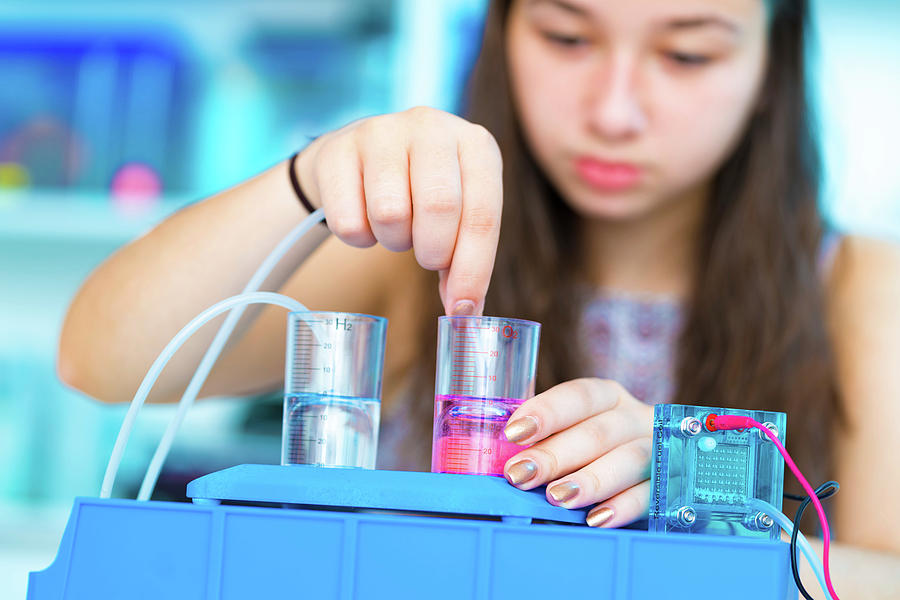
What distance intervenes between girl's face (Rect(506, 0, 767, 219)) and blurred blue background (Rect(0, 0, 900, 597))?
81cm

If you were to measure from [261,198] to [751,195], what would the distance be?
0.75m

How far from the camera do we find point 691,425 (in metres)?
0.52

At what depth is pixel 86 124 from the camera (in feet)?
6.75

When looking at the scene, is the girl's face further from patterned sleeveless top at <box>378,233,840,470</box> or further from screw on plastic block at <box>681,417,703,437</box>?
screw on plastic block at <box>681,417,703,437</box>

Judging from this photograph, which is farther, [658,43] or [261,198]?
[658,43]

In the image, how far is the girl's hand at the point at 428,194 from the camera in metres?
0.61

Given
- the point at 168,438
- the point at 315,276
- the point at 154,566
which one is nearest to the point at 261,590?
the point at 154,566

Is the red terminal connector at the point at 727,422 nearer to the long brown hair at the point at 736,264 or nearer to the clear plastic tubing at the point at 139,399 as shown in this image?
the clear plastic tubing at the point at 139,399

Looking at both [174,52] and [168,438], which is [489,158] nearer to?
[168,438]

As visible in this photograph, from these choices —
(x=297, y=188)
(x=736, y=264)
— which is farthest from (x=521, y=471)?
(x=736, y=264)

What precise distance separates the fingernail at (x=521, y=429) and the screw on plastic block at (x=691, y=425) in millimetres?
94

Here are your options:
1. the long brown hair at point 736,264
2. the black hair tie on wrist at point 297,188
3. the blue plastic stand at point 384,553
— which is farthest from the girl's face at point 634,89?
the blue plastic stand at point 384,553

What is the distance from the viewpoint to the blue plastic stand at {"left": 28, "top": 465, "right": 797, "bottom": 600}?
0.46m

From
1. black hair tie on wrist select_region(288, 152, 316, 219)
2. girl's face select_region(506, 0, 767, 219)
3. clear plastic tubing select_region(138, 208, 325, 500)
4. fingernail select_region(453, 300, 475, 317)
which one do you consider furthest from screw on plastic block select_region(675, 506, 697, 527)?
girl's face select_region(506, 0, 767, 219)
